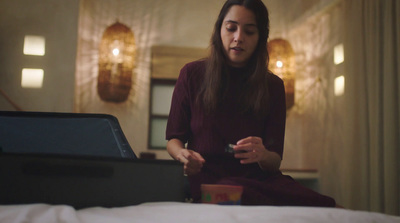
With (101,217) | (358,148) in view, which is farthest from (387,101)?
(101,217)

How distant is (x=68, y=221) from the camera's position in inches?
17.2

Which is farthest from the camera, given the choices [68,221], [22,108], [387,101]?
[22,108]

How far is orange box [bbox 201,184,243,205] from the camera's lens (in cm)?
65

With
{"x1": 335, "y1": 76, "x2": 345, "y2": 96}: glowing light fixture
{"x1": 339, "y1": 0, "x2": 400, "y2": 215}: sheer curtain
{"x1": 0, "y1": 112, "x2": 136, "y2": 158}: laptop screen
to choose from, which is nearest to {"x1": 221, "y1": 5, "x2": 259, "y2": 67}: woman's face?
{"x1": 0, "y1": 112, "x2": 136, "y2": 158}: laptop screen

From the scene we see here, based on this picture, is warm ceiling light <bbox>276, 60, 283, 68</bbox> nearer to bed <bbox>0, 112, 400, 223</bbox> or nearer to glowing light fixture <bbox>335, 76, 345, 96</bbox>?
glowing light fixture <bbox>335, 76, 345, 96</bbox>

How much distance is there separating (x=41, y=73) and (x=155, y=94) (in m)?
1.07

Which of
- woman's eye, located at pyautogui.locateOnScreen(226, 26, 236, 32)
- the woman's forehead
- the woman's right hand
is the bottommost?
the woman's right hand

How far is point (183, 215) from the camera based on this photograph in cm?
47

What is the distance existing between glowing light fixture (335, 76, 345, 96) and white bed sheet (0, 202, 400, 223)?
2.88 metres

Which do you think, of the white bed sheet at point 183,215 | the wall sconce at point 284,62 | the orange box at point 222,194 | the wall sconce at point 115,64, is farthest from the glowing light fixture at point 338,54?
the white bed sheet at point 183,215

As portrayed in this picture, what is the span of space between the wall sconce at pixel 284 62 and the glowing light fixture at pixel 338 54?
499 millimetres

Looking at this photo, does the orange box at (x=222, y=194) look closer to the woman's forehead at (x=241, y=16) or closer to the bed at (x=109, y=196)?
the bed at (x=109, y=196)

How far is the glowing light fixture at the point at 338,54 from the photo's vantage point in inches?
127

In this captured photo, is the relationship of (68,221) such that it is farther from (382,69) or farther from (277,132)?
(382,69)
